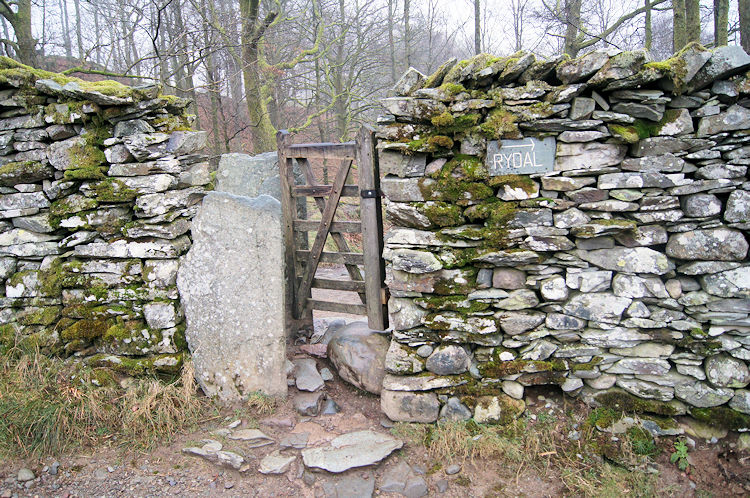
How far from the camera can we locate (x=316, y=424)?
427 cm

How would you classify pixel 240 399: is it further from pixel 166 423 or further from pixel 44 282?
pixel 44 282

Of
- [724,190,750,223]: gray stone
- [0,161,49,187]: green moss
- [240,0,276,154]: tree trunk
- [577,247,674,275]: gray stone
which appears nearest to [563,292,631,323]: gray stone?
[577,247,674,275]: gray stone

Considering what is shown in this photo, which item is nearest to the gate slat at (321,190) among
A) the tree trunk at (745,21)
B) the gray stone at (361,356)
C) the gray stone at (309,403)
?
the gray stone at (361,356)

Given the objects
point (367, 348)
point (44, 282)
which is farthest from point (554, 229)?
point (44, 282)

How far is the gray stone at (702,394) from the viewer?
3584mm

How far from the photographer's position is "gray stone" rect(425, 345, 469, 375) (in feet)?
13.1

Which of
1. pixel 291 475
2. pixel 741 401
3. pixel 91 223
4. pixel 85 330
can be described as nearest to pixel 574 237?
pixel 741 401

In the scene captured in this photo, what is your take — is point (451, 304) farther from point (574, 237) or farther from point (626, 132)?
point (626, 132)

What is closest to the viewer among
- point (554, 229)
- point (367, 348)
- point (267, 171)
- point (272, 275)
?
point (554, 229)

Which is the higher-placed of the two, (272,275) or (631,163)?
(631,163)

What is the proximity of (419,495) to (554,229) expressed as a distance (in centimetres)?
225

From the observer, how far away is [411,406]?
4086mm

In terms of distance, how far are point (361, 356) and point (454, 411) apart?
41.5 inches

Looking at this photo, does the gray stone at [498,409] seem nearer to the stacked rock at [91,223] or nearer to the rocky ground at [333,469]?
the rocky ground at [333,469]
